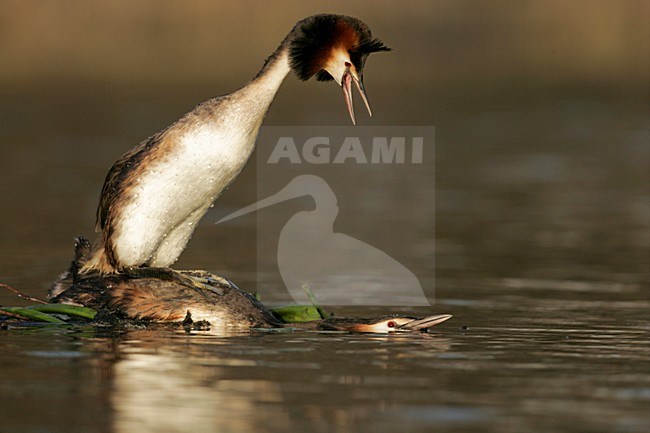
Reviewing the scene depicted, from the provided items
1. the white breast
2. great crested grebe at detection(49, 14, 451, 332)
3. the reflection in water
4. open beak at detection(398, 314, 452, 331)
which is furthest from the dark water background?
the white breast

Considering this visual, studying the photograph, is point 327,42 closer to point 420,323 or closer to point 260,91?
point 260,91

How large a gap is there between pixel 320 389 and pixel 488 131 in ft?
A: 88.4

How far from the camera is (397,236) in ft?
65.1

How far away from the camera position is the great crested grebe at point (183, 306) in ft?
42.3

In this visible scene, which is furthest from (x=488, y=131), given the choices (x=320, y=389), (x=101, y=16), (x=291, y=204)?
(x=320, y=389)

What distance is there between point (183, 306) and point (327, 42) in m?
2.33

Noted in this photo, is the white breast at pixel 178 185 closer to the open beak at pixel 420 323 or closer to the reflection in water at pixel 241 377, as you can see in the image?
the reflection in water at pixel 241 377

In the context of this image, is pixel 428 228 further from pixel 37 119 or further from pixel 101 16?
pixel 101 16

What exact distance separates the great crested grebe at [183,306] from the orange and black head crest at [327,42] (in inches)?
72.4

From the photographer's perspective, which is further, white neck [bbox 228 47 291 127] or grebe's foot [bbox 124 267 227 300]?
grebe's foot [bbox 124 267 227 300]

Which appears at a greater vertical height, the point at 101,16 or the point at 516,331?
the point at 101,16

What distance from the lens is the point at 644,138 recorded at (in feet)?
113

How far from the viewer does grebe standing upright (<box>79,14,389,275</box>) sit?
12867 mm

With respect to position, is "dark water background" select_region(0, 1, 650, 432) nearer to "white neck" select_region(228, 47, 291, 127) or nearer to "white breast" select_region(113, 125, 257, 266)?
"white breast" select_region(113, 125, 257, 266)
